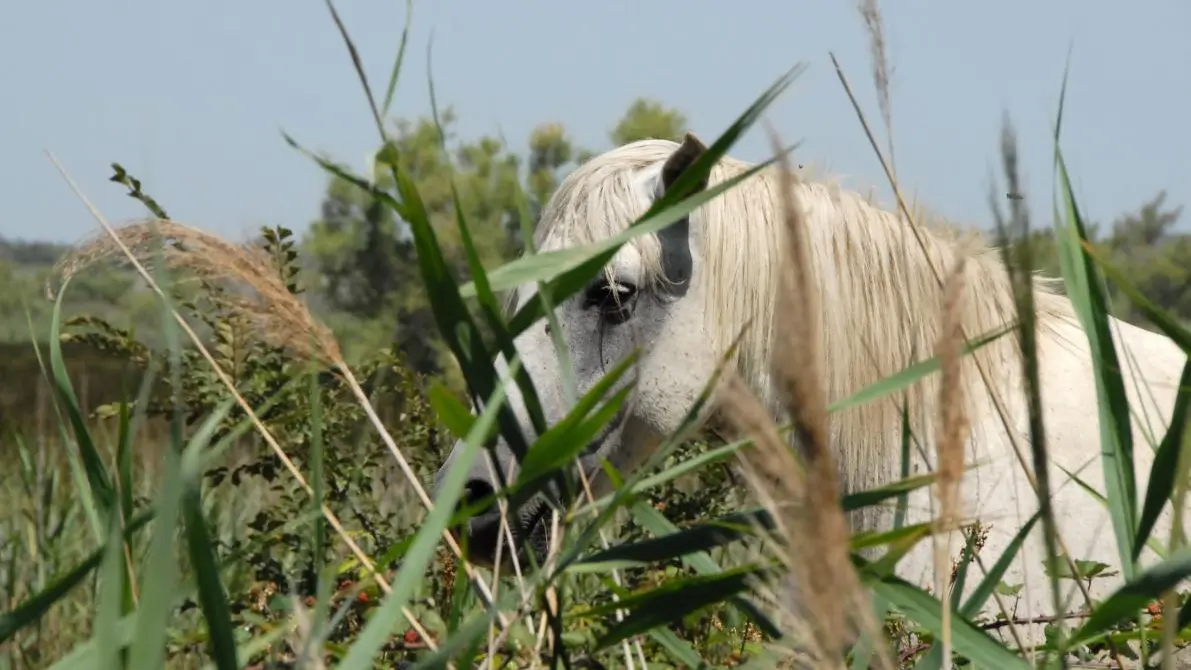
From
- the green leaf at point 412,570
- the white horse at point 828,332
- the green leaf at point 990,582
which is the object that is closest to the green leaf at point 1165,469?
the green leaf at point 990,582

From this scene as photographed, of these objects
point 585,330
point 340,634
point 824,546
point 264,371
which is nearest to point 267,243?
point 264,371

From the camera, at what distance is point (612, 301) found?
3104mm

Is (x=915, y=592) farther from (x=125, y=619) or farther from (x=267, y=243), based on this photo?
(x=267, y=243)

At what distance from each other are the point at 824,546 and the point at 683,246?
8.37 ft

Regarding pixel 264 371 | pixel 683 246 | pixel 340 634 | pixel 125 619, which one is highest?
pixel 683 246

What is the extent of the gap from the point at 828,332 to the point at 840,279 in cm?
14

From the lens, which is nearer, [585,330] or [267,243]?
[267,243]

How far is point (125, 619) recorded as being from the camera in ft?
3.93

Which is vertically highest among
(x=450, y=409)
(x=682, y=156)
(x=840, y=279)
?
(x=682, y=156)

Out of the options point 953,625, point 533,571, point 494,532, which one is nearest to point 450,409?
point 533,571

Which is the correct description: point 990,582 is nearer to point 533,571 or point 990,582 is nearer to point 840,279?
point 533,571

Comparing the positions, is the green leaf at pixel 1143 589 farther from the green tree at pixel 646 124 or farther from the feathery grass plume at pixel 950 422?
the green tree at pixel 646 124

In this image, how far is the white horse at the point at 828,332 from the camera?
288 cm

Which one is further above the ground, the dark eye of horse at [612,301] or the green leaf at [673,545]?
the dark eye of horse at [612,301]
